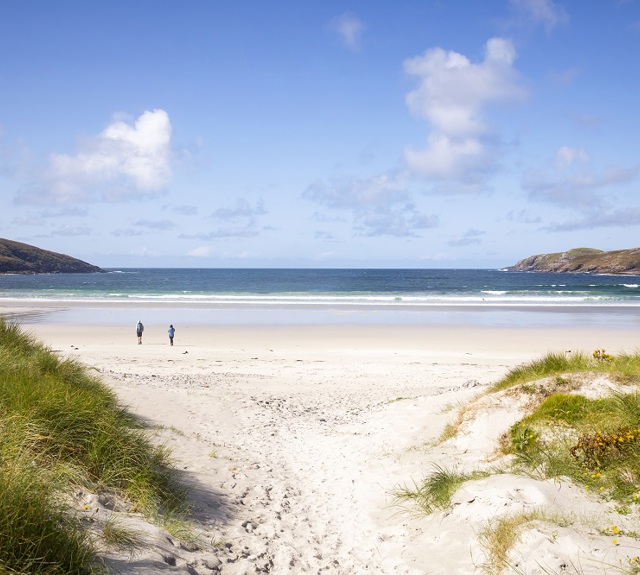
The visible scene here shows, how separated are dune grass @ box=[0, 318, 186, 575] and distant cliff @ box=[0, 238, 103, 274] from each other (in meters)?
151

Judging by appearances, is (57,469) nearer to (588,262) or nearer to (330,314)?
(330,314)

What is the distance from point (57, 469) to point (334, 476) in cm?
425

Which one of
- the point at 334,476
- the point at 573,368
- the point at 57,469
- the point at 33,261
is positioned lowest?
the point at 334,476

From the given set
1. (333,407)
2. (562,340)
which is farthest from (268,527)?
(562,340)

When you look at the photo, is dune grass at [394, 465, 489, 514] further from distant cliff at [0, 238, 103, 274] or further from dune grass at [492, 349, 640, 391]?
distant cliff at [0, 238, 103, 274]

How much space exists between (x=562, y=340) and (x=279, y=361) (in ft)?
51.6

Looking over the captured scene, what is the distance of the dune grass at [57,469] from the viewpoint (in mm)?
3334

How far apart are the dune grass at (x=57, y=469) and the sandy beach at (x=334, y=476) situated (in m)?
0.37

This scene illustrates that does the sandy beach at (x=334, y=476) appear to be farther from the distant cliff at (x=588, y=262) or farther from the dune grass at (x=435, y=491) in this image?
the distant cliff at (x=588, y=262)

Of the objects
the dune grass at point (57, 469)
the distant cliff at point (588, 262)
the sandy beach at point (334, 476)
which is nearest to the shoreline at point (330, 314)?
the sandy beach at point (334, 476)

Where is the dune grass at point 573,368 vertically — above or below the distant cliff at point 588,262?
below

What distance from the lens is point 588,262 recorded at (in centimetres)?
14812

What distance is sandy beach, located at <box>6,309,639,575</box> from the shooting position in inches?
177

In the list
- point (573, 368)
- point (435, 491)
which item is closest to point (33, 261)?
point (573, 368)
